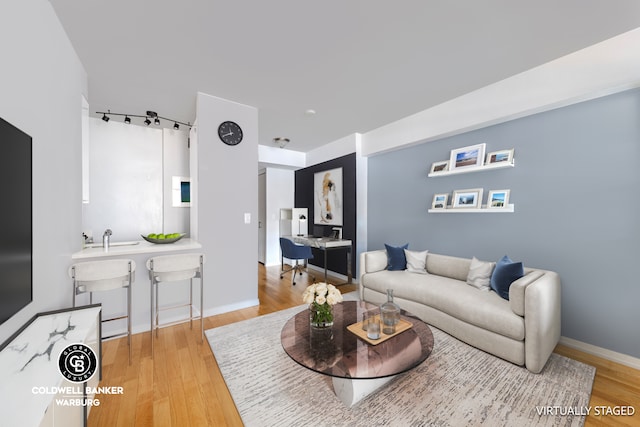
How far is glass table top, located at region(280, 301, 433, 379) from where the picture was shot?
1.50 metres

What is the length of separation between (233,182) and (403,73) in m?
2.43

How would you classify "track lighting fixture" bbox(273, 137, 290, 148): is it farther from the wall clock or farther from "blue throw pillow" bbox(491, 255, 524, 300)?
"blue throw pillow" bbox(491, 255, 524, 300)

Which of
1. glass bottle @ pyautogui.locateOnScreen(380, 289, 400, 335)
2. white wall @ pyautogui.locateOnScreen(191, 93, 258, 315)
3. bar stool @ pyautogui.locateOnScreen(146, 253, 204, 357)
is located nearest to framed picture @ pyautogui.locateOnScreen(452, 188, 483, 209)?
glass bottle @ pyautogui.locateOnScreen(380, 289, 400, 335)

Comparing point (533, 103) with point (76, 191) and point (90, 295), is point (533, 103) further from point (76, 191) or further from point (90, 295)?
point (90, 295)

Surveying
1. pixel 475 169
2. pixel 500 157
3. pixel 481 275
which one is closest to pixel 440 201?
pixel 475 169

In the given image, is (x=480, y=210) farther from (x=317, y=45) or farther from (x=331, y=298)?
(x=317, y=45)

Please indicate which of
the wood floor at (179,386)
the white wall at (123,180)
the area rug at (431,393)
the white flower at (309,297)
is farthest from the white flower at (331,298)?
the white wall at (123,180)

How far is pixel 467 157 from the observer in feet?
10.4

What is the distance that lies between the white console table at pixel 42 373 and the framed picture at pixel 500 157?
386cm

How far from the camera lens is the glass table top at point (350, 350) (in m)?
1.50

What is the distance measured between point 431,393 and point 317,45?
2.96m

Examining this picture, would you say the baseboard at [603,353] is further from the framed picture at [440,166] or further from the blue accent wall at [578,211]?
the framed picture at [440,166]

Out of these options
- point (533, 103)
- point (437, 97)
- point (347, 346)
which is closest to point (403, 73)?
point (437, 97)

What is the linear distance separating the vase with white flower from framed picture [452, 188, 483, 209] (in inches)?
86.8
